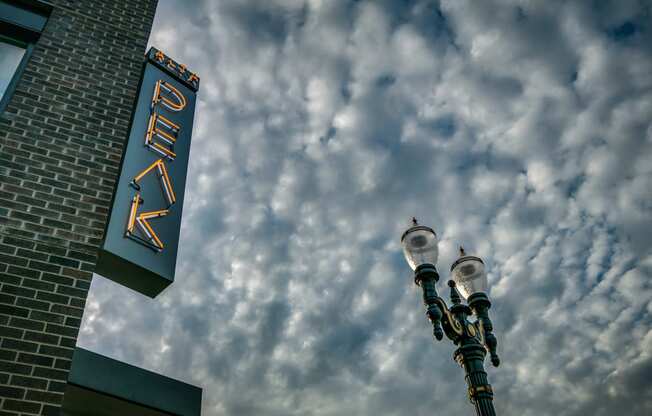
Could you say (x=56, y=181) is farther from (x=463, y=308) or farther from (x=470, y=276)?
(x=470, y=276)

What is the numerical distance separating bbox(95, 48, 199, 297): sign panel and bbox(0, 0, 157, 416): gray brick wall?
0.85 ft

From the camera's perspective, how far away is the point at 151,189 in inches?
254

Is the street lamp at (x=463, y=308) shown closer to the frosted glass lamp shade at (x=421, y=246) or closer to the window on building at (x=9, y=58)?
the frosted glass lamp shade at (x=421, y=246)

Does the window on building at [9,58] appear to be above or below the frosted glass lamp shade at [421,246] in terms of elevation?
above

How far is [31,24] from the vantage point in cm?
709

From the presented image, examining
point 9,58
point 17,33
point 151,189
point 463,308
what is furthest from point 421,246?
point 17,33

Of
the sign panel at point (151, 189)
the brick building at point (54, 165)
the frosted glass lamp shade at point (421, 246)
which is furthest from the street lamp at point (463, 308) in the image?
the brick building at point (54, 165)

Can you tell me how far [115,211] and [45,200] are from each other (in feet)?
2.44

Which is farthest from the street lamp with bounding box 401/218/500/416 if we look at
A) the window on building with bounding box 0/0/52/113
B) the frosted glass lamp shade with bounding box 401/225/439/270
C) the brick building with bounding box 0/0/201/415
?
the window on building with bounding box 0/0/52/113

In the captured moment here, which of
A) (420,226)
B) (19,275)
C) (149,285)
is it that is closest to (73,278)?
(19,275)

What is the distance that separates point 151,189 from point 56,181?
1232 mm

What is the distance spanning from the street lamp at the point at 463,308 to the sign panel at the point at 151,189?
129 inches

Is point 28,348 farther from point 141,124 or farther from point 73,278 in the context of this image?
point 141,124

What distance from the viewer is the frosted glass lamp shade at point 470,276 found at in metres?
6.96
